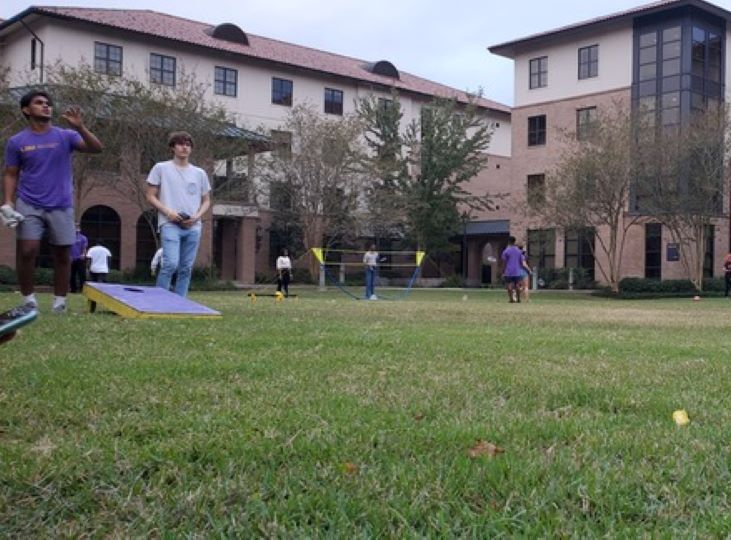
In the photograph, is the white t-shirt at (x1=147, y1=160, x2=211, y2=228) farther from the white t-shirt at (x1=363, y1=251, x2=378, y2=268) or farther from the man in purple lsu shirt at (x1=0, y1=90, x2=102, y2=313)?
the white t-shirt at (x1=363, y1=251, x2=378, y2=268)

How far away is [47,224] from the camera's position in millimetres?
6602

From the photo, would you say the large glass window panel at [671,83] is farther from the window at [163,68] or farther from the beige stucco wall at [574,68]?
the window at [163,68]

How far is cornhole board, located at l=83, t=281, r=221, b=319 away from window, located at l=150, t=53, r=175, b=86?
3189 centimetres

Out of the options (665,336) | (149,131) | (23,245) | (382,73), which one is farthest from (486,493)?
(382,73)

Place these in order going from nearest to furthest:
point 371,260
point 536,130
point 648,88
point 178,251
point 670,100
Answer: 1. point 178,251
2. point 371,260
3. point 670,100
4. point 648,88
5. point 536,130

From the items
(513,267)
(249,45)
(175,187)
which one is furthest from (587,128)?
(175,187)

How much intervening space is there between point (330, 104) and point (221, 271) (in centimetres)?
1214

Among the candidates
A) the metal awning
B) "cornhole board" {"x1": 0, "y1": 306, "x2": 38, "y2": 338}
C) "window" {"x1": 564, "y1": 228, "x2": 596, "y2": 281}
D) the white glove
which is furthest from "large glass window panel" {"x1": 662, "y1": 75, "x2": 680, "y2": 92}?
"cornhole board" {"x1": 0, "y1": 306, "x2": 38, "y2": 338}

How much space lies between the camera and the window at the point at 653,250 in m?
36.2

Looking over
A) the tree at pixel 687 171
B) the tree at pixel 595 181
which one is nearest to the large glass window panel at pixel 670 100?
the tree at pixel 687 171

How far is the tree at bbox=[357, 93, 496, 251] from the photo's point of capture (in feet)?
133

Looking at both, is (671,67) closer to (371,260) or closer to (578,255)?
(578,255)

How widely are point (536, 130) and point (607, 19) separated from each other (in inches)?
274

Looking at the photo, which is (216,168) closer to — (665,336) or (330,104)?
(330,104)
